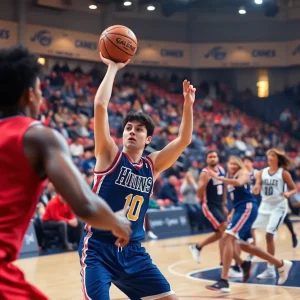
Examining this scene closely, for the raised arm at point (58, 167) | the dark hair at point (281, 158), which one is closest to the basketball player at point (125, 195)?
the raised arm at point (58, 167)

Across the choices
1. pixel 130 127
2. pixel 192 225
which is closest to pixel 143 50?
pixel 192 225

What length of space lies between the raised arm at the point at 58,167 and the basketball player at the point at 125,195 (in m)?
1.78

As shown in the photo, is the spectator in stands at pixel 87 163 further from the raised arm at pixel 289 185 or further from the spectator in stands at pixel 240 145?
the spectator in stands at pixel 240 145

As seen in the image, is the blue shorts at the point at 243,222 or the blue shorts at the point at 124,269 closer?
the blue shorts at the point at 124,269

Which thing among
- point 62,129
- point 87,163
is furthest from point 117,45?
point 62,129

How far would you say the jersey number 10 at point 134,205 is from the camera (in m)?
4.36

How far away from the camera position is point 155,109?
22.1 meters

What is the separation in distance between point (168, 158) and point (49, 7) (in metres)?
18.8

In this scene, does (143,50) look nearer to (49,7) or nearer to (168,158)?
(49,7)

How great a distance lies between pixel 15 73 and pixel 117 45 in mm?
2317

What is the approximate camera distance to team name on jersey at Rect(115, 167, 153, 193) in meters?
4.36

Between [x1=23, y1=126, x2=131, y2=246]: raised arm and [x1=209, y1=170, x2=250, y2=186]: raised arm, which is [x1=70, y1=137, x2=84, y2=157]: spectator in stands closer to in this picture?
[x1=209, y1=170, x2=250, y2=186]: raised arm

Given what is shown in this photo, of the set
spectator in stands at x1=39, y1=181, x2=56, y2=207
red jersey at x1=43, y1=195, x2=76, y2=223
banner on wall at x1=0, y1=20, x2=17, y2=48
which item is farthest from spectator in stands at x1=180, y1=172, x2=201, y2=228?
banner on wall at x1=0, y1=20, x2=17, y2=48

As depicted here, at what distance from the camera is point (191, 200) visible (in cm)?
1539
